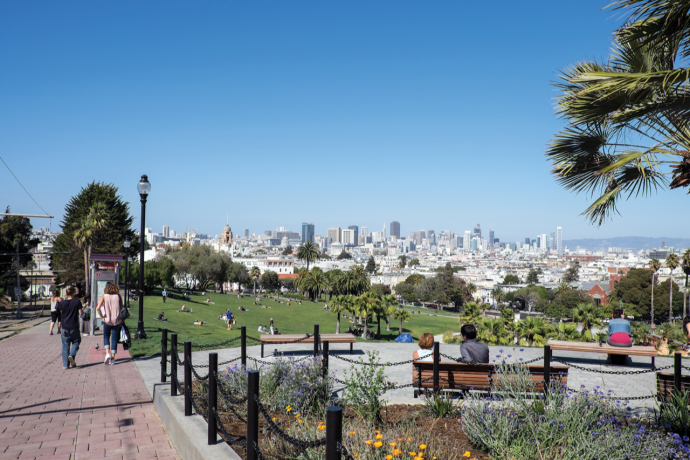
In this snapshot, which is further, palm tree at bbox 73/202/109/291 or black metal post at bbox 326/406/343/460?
palm tree at bbox 73/202/109/291

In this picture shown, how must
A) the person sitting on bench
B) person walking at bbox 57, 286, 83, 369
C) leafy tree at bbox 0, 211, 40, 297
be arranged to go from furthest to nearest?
leafy tree at bbox 0, 211, 40, 297, the person sitting on bench, person walking at bbox 57, 286, 83, 369

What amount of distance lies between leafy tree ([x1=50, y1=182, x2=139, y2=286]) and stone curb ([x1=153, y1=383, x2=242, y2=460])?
41.1 metres

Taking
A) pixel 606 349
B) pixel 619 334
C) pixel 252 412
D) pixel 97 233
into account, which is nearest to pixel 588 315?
pixel 619 334

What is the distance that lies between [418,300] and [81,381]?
381 ft

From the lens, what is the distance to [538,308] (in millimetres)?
108625

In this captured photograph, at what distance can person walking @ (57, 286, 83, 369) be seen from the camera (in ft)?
29.1

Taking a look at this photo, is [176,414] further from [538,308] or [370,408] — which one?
[538,308]

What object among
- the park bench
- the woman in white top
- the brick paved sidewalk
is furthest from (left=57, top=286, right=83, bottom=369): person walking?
the park bench

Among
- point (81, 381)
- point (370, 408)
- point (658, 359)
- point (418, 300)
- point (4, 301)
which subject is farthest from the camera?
point (418, 300)

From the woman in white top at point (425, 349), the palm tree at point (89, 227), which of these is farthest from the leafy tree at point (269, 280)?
the woman in white top at point (425, 349)

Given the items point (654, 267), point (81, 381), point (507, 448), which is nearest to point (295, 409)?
point (507, 448)

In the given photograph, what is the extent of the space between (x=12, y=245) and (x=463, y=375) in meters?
48.3

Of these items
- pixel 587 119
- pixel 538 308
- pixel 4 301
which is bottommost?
pixel 538 308

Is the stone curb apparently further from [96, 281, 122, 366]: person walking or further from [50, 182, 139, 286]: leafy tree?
[50, 182, 139, 286]: leafy tree
